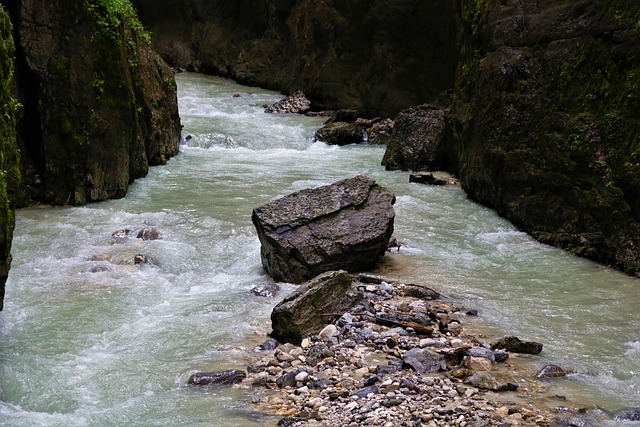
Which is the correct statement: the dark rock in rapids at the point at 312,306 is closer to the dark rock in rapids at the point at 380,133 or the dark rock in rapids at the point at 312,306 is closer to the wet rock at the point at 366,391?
the wet rock at the point at 366,391

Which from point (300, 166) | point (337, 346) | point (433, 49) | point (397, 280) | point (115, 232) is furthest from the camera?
point (433, 49)

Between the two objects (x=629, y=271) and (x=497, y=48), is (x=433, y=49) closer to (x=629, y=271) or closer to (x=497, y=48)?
(x=497, y=48)

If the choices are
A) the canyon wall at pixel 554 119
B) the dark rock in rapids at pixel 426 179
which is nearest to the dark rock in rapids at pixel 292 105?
the canyon wall at pixel 554 119

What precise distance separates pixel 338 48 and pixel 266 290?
55.8 ft

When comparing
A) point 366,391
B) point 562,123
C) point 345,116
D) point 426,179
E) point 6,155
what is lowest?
point 366,391

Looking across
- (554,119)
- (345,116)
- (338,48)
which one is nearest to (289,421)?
(554,119)

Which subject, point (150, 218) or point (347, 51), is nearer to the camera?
point (150, 218)

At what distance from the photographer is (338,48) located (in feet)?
81.7

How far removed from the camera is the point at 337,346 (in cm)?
730

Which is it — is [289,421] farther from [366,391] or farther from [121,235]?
[121,235]

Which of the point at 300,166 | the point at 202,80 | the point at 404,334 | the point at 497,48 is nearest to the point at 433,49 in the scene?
the point at 300,166

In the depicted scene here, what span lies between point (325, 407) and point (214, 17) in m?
29.3

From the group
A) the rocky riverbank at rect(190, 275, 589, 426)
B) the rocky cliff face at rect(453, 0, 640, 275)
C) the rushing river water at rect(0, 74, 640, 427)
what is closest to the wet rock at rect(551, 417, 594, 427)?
the rocky riverbank at rect(190, 275, 589, 426)

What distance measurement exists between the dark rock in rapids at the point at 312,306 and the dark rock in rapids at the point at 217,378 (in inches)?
35.8
